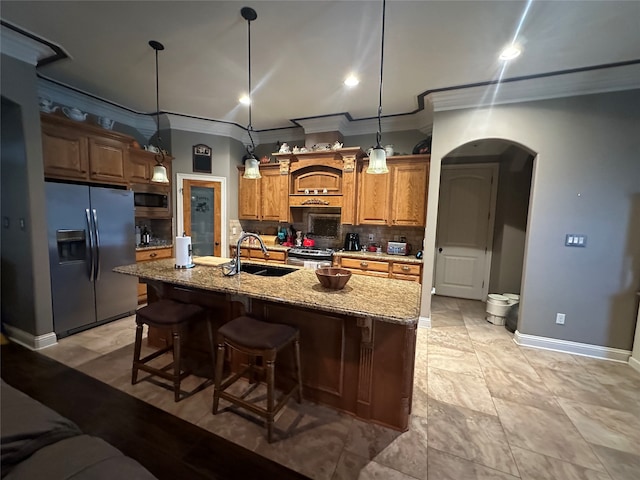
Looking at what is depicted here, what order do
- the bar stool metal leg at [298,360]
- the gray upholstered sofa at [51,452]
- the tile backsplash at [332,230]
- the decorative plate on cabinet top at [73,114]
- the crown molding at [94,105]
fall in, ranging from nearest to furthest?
the gray upholstered sofa at [51,452], the bar stool metal leg at [298,360], the decorative plate on cabinet top at [73,114], the crown molding at [94,105], the tile backsplash at [332,230]

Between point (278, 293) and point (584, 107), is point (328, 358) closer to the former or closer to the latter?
point (278, 293)

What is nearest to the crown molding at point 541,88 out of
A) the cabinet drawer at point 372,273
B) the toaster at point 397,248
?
the toaster at point 397,248

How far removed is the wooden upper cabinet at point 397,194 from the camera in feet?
12.1

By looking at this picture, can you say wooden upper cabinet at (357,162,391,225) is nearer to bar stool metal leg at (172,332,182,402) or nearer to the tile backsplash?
the tile backsplash

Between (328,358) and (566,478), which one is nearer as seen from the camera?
(566,478)

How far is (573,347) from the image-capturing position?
115 inches

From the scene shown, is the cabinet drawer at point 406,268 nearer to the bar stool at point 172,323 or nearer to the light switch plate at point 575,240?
the light switch plate at point 575,240

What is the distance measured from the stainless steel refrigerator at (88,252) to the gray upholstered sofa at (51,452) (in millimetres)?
2621

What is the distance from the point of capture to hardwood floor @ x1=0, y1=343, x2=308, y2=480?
152 cm

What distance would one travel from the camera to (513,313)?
3562 millimetres

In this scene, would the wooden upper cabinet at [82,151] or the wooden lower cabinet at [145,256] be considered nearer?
the wooden upper cabinet at [82,151]

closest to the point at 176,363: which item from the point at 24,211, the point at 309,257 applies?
the point at 24,211

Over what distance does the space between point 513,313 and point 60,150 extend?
5808 mm

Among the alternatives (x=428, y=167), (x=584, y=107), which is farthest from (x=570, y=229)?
(x=428, y=167)
